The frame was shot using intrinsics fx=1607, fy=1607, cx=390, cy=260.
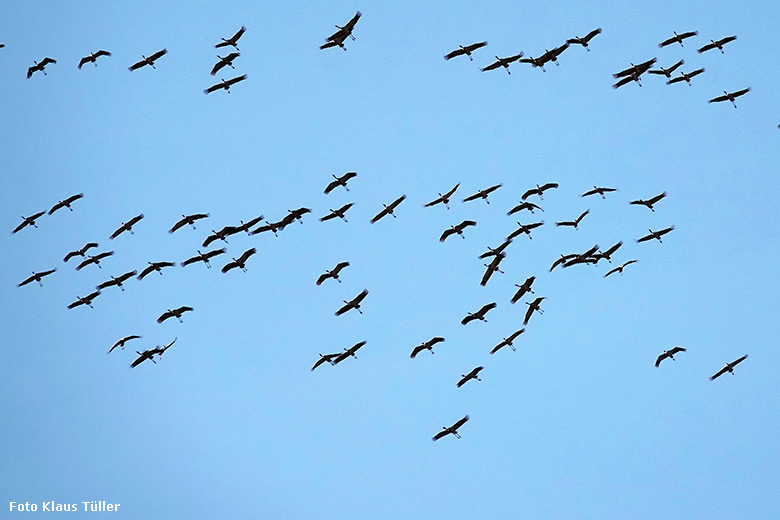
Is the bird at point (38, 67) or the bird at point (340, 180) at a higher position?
the bird at point (38, 67)

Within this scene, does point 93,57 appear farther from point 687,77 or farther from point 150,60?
point 687,77

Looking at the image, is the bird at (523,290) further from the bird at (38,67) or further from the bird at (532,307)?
the bird at (38,67)

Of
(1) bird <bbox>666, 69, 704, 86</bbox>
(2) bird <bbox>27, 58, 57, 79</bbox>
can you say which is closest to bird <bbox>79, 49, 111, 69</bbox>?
(2) bird <bbox>27, 58, 57, 79</bbox>

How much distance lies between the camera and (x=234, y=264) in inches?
4500

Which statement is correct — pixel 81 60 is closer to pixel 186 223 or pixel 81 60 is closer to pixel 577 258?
pixel 186 223

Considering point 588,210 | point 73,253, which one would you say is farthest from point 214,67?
point 588,210

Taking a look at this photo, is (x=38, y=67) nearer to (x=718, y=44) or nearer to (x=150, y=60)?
(x=150, y=60)

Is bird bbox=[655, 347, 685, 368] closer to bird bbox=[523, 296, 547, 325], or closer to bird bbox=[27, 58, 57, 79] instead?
bird bbox=[523, 296, 547, 325]

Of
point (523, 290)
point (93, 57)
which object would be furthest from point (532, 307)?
point (93, 57)

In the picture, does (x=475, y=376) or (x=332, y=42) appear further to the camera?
(x=475, y=376)

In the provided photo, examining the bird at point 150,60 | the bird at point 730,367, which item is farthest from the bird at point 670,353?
the bird at point 150,60

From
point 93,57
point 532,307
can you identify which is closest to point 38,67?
point 93,57

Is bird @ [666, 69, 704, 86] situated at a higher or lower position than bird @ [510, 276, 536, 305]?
higher

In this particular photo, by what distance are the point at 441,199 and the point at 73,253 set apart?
27.1m
